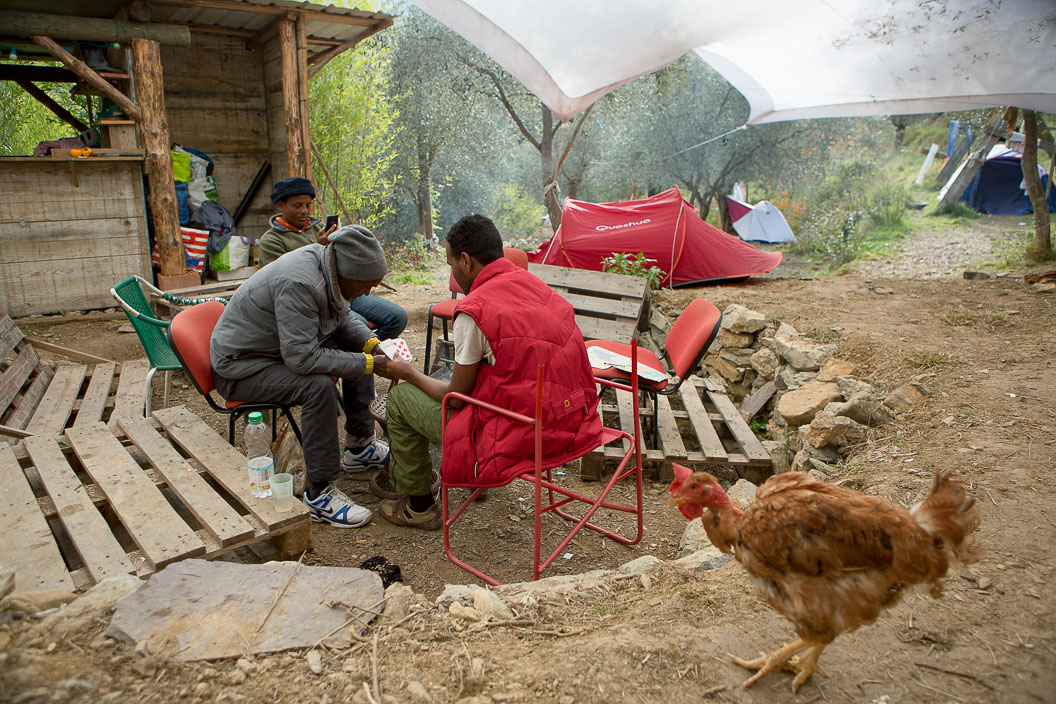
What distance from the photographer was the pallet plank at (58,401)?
12.9 feet

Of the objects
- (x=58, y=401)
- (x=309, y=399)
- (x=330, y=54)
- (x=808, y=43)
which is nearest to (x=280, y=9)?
(x=330, y=54)

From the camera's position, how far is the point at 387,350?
4469 mm

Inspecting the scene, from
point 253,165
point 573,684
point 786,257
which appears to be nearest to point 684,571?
point 573,684

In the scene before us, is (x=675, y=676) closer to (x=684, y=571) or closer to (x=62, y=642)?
(x=684, y=571)

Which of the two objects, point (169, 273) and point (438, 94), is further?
point (438, 94)

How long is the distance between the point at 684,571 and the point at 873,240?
502 inches

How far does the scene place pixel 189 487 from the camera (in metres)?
2.89

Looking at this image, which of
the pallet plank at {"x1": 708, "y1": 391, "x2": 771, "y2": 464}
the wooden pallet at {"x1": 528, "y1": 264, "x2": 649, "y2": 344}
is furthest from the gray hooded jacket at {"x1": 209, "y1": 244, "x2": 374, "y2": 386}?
the wooden pallet at {"x1": 528, "y1": 264, "x2": 649, "y2": 344}

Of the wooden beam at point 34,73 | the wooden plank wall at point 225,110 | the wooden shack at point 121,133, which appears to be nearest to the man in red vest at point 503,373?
the wooden shack at point 121,133

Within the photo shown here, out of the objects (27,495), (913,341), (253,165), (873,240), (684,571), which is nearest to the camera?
(684,571)

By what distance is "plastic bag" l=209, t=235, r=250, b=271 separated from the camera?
7.64 m

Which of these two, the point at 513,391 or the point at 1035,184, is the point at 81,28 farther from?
the point at 1035,184

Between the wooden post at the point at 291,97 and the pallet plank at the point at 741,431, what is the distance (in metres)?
5.74

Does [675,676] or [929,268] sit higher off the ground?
[929,268]
